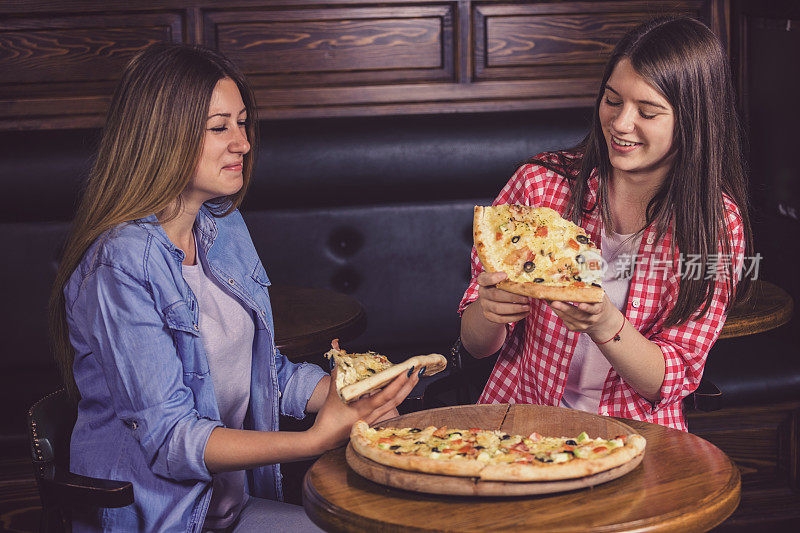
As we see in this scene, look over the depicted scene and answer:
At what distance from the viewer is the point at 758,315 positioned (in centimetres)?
290

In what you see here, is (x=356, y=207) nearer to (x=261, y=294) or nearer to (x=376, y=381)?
(x=261, y=294)

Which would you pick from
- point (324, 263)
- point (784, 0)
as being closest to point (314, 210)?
point (324, 263)

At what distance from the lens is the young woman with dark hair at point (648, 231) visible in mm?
2062

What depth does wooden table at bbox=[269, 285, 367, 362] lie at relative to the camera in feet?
9.39

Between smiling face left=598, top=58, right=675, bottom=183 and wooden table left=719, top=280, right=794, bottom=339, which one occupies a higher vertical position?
smiling face left=598, top=58, right=675, bottom=183

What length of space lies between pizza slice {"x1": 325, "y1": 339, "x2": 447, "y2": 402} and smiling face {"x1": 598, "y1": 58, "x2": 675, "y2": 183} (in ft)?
2.33

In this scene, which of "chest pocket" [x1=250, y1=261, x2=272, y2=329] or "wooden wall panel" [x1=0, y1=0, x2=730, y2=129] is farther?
"wooden wall panel" [x1=0, y1=0, x2=730, y2=129]

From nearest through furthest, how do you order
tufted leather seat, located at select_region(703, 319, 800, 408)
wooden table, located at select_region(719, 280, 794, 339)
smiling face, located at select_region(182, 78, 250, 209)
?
smiling face, located at select_region(182, 78, 250, 209)
wooden table, located at select_region(719, 280, 794, 339)
tufted leather seat, located at select_region(703, 319, 800, 408)

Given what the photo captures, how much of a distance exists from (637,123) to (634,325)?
1.65ft

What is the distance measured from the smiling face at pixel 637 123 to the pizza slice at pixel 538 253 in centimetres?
26

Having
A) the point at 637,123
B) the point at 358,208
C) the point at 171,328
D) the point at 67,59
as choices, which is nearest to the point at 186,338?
the point at 171,328

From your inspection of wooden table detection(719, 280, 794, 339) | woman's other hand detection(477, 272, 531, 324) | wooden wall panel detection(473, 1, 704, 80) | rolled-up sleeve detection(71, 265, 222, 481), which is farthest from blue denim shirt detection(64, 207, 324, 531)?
wooden wall panel detection(473, 1, 704, 80)

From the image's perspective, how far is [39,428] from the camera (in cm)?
178

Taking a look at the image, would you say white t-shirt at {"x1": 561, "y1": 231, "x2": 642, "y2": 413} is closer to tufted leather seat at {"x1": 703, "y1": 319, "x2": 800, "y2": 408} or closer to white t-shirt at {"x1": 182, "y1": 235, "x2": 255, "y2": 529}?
white t-shirt at {"x1": 182, "y1": 235, "x2": 255, "y2": 529}
